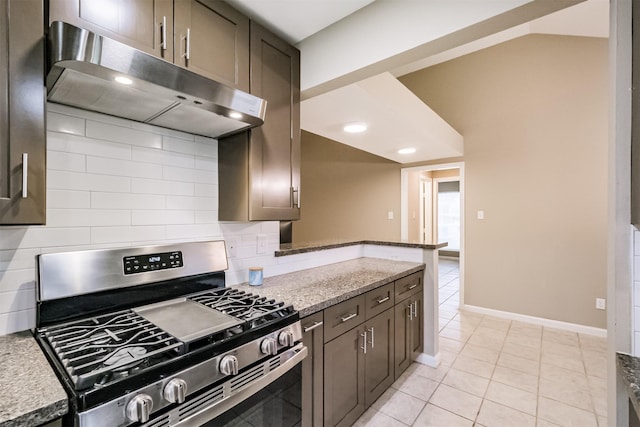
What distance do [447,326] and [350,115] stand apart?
272 cm

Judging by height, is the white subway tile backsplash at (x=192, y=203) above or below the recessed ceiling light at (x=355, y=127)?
below

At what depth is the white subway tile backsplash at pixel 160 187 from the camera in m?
1.44

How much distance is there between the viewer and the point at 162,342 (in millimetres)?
953

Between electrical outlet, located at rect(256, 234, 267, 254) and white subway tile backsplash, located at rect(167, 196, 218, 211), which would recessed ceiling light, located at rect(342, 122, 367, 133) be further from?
white subway tile backsplash, located at rect(167, 196, 218, 211)

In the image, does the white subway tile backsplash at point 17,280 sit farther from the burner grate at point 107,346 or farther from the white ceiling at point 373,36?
the white ceiling at point 373,36

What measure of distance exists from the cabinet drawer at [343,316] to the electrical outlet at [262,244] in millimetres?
672

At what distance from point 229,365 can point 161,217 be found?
0.89 m

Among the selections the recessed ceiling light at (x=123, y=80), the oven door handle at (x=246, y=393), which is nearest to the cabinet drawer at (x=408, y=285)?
the oven door handle at (x=246, y=393)

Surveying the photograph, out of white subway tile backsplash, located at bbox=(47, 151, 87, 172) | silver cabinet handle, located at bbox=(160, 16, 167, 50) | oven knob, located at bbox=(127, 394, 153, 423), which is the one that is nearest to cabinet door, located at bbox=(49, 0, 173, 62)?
silver cabinet handle, located at bbox=(160, 16, 167, 50)

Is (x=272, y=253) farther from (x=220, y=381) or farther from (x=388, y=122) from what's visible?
(x=388, y=122)

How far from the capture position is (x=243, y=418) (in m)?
1.06

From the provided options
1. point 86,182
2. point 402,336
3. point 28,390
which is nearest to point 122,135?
point 86,182

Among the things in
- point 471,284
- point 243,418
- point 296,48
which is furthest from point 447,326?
point 296,48

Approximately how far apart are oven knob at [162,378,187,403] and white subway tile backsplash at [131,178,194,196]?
0.96 m
